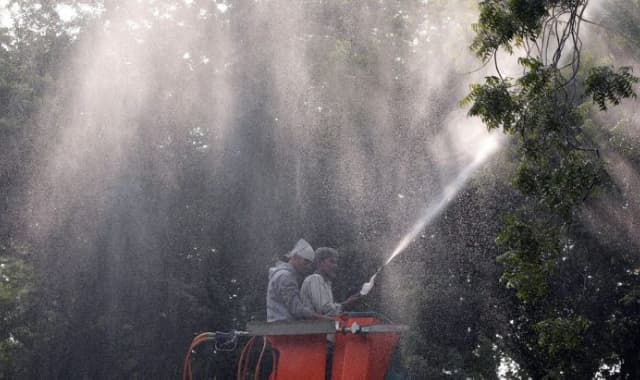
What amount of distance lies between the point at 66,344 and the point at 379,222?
21.6 feet

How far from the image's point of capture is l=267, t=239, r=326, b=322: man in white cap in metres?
7.77

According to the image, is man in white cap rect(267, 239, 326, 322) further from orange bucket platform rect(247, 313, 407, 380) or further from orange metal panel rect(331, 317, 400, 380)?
orange metal panel rect(331, 317, 400, 380)

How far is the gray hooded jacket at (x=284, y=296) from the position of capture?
25.5ft

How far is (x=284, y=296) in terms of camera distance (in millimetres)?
7883

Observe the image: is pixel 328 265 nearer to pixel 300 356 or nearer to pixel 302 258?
pixel 302 258

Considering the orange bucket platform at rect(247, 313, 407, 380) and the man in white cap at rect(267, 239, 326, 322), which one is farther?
the man in white cap at rect(267, 239, 326, 322)

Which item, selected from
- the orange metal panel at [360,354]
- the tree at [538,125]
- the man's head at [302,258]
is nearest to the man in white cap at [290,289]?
the man's head at [302,258]

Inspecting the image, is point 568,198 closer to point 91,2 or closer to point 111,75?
point 111,75

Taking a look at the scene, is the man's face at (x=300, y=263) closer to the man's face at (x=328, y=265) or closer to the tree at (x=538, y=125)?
the man's face at (x=328, y=265)

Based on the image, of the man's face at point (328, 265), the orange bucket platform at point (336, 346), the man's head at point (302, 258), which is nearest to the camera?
the orange bucket platform at point (336, 346)

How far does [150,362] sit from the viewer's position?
16.8m

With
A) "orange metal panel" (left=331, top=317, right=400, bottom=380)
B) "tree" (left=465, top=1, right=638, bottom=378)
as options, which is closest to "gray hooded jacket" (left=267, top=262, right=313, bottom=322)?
"orange metal panel" (left=331, top=317, right=400, bottom=380)

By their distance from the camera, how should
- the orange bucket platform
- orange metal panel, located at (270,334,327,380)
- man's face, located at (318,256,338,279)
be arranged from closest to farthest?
the orange bucket platform → orange metal panel, located at (270,334,327,380) → man's face, located at (318,256,338,279)

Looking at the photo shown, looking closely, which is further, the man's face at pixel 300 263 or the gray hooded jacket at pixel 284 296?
the man's face at pixel 300 263
